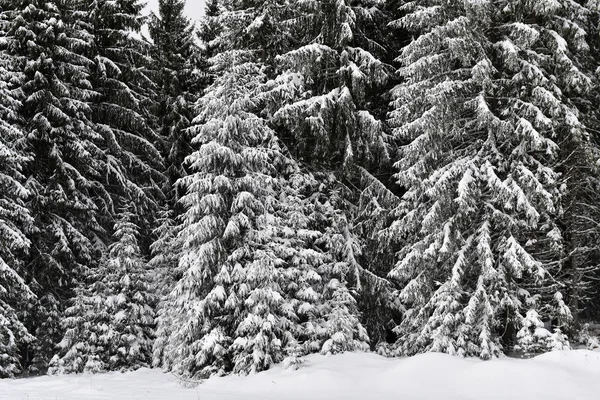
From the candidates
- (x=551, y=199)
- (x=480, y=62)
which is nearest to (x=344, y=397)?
(x=551, y=199)

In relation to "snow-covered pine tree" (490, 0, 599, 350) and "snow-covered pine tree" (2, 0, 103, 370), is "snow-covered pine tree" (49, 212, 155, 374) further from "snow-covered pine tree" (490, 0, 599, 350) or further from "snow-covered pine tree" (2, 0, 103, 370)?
"snow-covered pine tree" (490, 0, 599, 350)

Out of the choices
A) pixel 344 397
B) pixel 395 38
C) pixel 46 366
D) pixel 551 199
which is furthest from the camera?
pixel 395 38

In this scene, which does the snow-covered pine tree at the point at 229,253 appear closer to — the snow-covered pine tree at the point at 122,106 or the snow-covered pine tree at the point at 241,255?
the snow-covered pine tree at the point at 241,255

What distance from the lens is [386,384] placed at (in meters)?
12.0

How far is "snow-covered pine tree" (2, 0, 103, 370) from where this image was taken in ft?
60.6

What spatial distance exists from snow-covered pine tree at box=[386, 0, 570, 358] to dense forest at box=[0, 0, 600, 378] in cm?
6

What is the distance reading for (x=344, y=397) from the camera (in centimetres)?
1102

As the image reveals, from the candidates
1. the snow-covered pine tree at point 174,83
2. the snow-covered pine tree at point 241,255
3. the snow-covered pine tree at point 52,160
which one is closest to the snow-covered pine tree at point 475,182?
the snow-covered pine tree at point 241,255

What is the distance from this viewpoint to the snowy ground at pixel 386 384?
35.1 ft

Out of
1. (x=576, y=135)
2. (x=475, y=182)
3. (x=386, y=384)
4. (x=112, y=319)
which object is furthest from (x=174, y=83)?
(x=386, y=384)

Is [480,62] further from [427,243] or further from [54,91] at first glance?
[54,91]

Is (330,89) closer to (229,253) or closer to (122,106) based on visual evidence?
(229,253)

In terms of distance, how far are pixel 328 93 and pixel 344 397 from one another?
942cm

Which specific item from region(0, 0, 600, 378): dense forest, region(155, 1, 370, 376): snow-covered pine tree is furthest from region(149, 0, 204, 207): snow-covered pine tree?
region(155, 1, 370, 376): snow-covered pine tree
